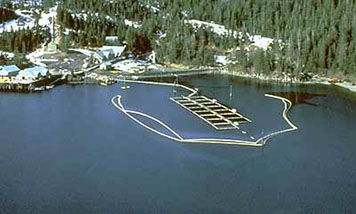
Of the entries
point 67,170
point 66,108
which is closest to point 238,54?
point 66,108

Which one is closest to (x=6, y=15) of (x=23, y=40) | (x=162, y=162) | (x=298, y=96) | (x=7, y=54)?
(x=23, y=40)

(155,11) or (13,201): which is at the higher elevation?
(155,11)

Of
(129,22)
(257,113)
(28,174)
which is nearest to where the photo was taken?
(28,174)

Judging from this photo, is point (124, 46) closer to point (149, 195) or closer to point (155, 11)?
point (155, 11)

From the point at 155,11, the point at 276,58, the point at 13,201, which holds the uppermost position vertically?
the point at 155,11

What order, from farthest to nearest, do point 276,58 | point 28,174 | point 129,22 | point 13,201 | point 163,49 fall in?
point 129,22 → point 163,49 → point 276,58 → point 28,174 → point 13,201

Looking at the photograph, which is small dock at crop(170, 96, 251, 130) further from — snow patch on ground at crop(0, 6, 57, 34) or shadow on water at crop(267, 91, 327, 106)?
snow patch on ground at crop(0, 6, 57, 34)

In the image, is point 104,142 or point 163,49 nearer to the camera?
point 104,142

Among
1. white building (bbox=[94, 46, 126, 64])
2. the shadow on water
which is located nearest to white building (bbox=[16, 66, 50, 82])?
white building (bbox=[94, 46, 126, 64])
